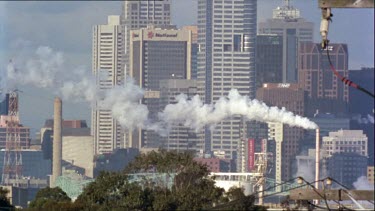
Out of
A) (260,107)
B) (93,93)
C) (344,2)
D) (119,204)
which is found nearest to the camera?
(344,2)

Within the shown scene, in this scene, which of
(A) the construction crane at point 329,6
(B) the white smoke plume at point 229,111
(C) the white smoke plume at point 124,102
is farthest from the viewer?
(B) the white smoke plume at point 229,111

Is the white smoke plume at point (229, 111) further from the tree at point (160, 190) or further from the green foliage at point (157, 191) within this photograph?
the green foliage at point (157, 191)

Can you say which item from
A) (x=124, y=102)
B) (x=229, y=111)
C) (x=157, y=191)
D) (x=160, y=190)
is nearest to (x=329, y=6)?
(x=157, y=191)

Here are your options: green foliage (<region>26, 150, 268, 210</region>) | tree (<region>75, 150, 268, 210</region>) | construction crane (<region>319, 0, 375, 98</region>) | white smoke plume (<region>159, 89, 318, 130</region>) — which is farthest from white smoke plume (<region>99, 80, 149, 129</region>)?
construction crane (<region>319, 0, 375, 98</region>)

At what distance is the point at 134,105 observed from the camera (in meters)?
179

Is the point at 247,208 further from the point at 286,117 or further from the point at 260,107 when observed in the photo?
the point at 286,117

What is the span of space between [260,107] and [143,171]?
97269 mm

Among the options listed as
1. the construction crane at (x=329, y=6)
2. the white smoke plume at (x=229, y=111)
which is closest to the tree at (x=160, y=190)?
the construction crane at (x=329, y=6)

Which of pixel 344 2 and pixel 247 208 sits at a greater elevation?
pixel 344 2

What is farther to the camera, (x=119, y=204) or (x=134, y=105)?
(x=134, y=105)

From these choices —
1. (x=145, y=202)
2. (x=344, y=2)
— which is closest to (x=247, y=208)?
(x=145, y=202)

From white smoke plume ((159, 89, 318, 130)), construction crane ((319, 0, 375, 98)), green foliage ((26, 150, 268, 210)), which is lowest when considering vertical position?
green foliage ((26, 150, 268, 210))

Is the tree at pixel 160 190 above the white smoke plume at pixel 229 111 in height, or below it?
below

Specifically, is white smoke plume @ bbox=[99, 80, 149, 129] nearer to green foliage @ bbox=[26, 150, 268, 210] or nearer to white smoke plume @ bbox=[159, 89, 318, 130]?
white smoke plume @ bbox=[159, 89, 318, 130]
